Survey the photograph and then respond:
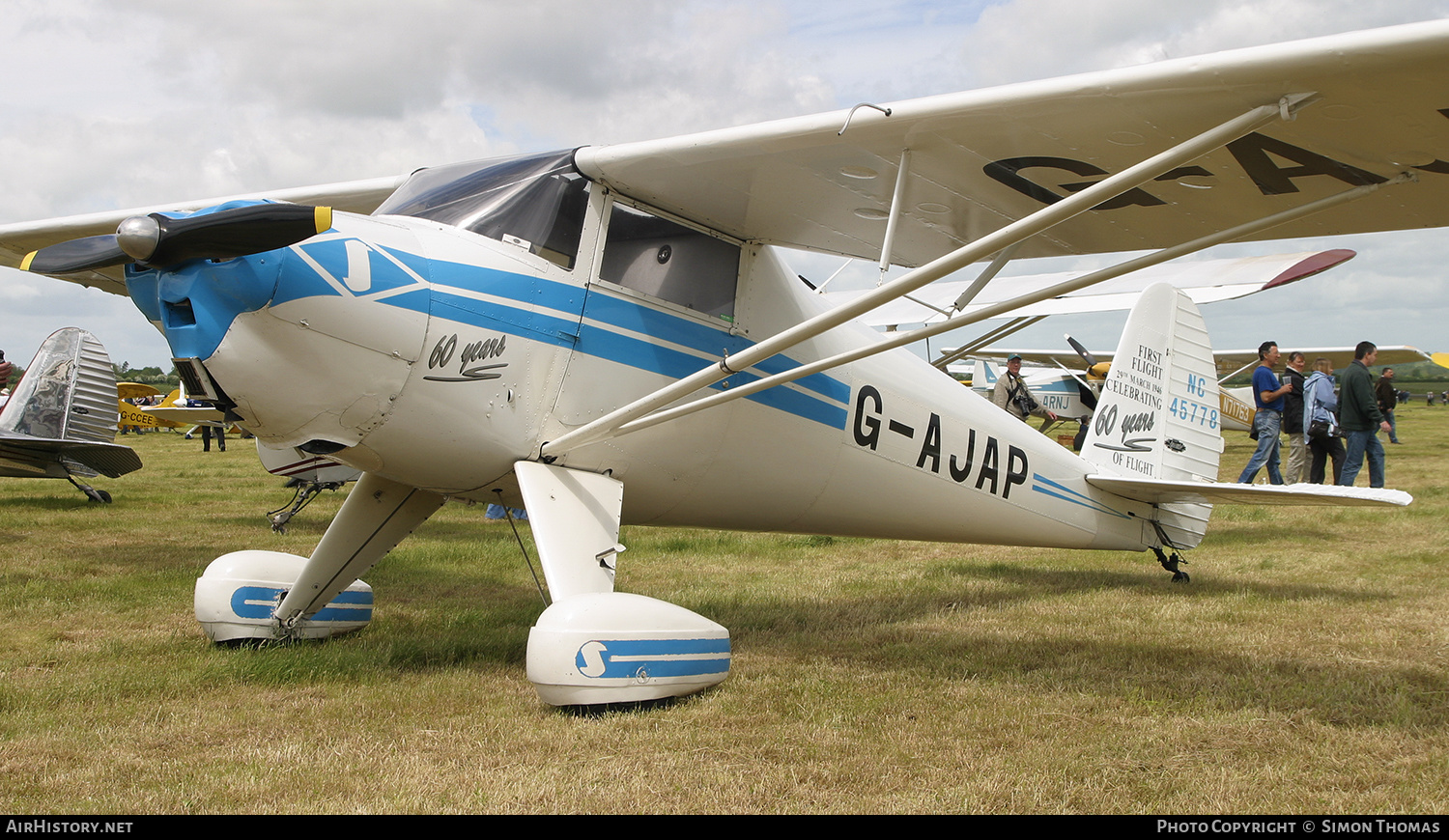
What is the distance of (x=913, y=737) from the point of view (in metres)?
3.48

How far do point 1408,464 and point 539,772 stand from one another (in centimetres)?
1981

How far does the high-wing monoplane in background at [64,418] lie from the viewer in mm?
10781

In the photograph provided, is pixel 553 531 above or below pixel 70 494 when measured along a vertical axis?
above

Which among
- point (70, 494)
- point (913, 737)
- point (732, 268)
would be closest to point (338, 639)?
point (732, 268)

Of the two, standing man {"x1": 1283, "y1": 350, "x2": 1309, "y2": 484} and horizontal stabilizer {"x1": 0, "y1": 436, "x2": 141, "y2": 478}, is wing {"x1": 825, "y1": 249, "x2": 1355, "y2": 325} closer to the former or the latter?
standing man {"x1": 1283, "y1": 350, "x2": 1309, "y2": 484}

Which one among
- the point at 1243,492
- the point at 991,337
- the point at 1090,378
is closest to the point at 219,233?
the point at 991,337

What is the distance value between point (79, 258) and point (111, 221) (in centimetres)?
372

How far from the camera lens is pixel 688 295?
15.4 ft

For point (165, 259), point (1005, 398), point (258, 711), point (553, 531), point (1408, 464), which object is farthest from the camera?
point (1408, 464)

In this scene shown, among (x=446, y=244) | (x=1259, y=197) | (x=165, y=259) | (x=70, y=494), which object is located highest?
(x=1259, y=197)

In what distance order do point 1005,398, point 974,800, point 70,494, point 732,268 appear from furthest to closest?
1. point 1005,398
2. point 70,494
3. point 732,268
4. point 974,800

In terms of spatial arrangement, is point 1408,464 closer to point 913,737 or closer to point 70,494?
point 913,737

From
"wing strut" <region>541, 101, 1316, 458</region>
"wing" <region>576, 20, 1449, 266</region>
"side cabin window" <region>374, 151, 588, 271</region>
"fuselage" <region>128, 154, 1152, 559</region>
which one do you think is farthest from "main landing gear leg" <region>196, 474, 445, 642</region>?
"wing" <region>576, 20, 1449, 266</region>

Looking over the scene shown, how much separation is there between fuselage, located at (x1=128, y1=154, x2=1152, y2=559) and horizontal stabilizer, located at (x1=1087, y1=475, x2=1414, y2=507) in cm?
109
